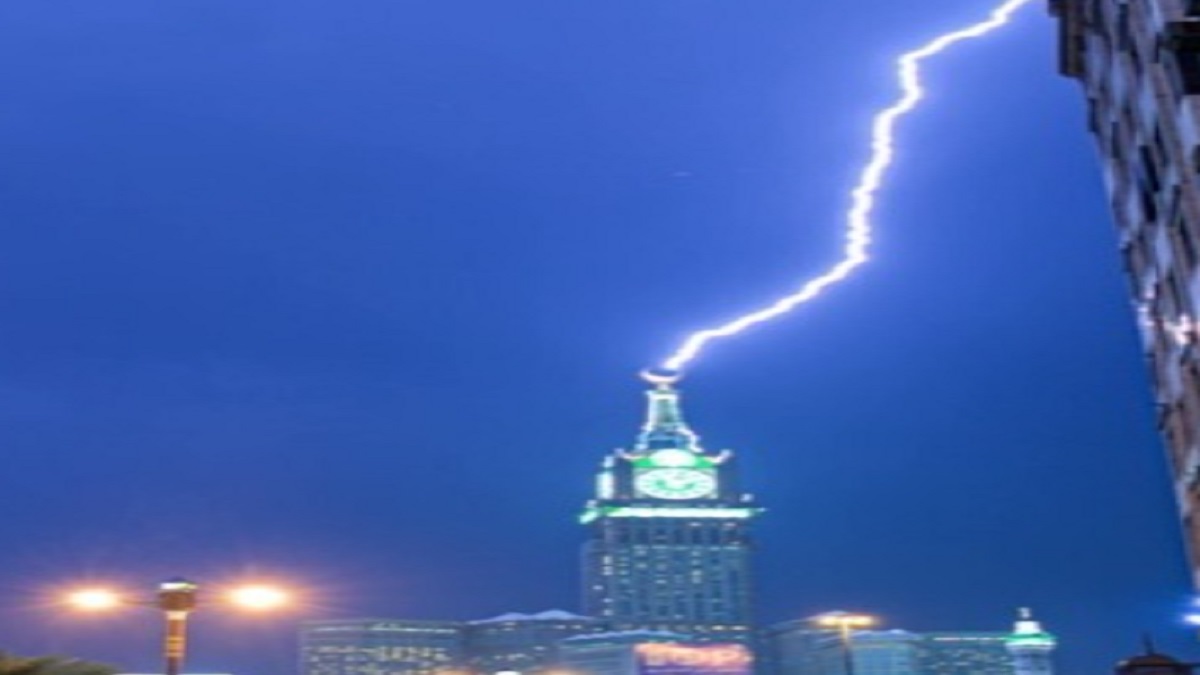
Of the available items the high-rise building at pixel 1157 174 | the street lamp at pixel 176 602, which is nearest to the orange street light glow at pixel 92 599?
the street lamp at pixel 176 602

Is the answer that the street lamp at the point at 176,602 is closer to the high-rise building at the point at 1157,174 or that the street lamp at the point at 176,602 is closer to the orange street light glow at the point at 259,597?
the orange street light glow at the point at 259,597

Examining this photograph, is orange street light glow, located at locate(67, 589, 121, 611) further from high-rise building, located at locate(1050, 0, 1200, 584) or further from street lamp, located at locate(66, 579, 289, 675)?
high-rise building, located at locate(1050, 0, 1200, 584)

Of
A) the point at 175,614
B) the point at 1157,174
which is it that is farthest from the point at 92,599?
the point at 1157,174

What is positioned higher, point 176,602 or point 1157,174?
point 1157,174

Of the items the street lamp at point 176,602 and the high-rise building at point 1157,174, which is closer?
the street lamp at point 176,602

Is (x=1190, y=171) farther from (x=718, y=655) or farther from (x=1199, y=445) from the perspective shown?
(x=718, y=655)

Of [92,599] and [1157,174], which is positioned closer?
[92,599]

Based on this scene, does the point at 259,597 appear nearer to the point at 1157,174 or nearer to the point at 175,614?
the point at 175,614
